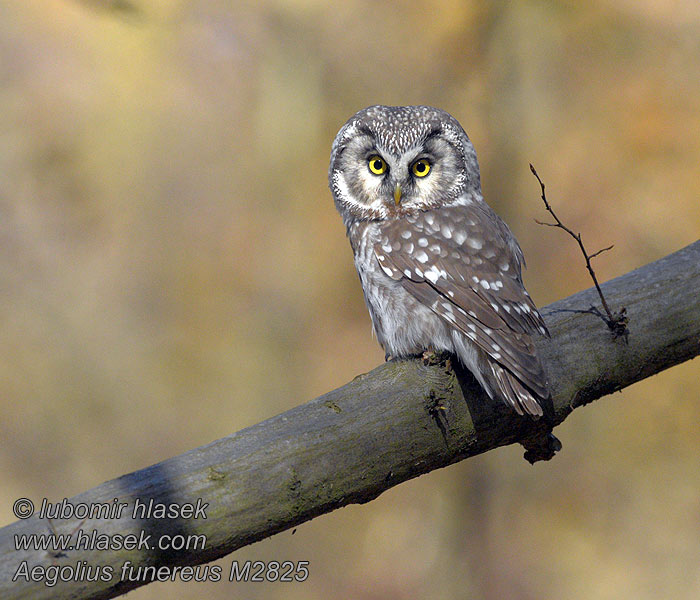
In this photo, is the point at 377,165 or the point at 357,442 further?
the point at 377,165

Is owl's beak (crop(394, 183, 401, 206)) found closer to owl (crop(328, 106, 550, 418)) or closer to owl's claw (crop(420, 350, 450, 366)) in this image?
owl (crop(328, 106, 550, 418))

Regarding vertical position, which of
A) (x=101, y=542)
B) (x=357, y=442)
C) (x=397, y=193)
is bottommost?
(x=101, y=542)

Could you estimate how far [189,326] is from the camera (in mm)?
5500

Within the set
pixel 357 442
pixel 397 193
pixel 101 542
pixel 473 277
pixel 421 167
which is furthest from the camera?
pixel 421 167

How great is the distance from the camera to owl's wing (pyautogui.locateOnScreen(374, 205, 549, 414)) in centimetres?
247

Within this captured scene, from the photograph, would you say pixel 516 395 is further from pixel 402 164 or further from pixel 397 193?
pixel 402 164

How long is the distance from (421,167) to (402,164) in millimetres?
124

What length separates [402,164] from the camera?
10.1 ft

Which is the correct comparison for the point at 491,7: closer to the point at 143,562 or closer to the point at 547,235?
the point at 547,235

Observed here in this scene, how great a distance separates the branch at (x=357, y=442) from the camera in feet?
5.63

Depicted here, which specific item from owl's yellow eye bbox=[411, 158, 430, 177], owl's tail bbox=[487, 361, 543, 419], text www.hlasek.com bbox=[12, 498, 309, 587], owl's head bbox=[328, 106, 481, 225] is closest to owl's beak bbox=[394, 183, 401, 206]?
owl's head bbox=[328, 106, 481, 225]

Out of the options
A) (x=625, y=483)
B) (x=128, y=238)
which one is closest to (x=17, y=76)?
(x=128, y=238)

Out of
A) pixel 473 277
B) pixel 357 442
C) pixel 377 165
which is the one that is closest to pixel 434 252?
pixel 473 277

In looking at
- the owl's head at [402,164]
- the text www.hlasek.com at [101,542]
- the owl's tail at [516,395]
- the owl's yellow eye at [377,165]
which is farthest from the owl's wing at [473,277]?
the text www.hlasek.com at [101,542]
